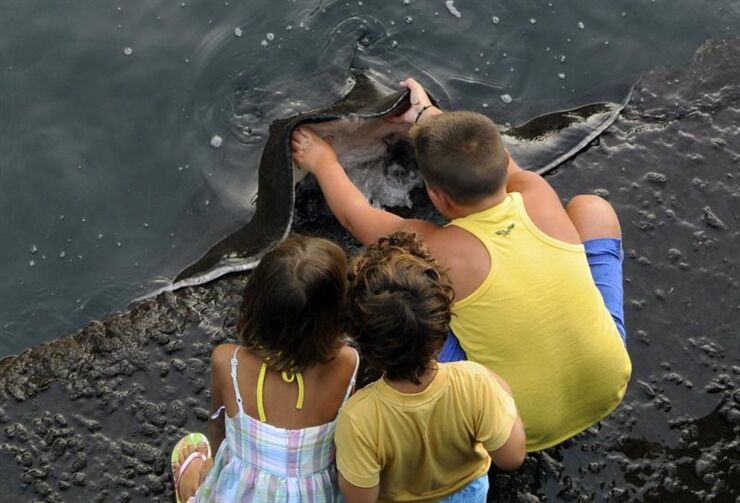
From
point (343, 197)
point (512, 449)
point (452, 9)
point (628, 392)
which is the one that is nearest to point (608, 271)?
point (628, 392)

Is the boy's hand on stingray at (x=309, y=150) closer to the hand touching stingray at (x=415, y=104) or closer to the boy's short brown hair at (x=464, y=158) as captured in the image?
the hand touching stingray at (x=415, y=104)

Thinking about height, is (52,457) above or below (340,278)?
below

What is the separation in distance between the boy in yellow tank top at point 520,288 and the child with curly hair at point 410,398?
0.79 ft

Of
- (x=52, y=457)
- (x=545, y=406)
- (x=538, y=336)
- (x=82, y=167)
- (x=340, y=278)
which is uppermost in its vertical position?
(x=340, y=278)

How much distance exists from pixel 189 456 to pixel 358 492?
94 centimetres

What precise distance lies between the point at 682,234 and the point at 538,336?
Answer: 5.20 feet

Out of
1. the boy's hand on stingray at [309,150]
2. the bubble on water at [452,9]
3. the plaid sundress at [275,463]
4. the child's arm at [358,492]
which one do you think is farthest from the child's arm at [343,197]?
the bubble on water at [452,9]

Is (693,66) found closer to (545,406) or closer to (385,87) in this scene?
(385,87)

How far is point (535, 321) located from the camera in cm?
293

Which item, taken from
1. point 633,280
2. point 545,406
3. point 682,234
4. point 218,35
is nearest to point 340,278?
point 545,406

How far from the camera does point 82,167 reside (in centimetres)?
455

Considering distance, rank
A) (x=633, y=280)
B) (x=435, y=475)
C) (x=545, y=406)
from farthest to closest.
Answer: (x=633, y=280)
(x=545, y=406)
(x=435, y=475)

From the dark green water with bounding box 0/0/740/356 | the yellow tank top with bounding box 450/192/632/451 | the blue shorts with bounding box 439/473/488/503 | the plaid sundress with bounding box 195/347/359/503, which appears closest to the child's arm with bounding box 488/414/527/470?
the blue shorts with bounding box 439/473/488/503

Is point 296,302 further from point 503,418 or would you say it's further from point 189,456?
point 189,456
